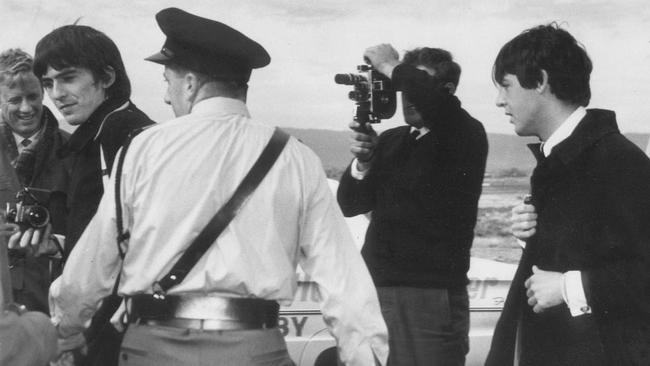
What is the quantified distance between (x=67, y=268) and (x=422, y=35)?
2828 mm

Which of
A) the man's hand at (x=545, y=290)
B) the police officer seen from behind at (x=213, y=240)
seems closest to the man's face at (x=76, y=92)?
the police officer seen from behind at (x=213, y=240)

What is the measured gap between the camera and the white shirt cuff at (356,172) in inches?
153

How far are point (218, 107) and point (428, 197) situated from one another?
45.9 inches

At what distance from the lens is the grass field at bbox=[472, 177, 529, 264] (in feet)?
17.0

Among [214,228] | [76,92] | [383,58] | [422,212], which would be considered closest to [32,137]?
[76,92]

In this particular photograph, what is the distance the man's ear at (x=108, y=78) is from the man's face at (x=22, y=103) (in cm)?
82

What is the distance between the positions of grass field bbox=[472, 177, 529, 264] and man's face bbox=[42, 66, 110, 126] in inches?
86.3

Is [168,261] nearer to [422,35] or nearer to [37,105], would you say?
[37,105]

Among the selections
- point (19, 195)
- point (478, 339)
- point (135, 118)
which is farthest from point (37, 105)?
point (478, 339)

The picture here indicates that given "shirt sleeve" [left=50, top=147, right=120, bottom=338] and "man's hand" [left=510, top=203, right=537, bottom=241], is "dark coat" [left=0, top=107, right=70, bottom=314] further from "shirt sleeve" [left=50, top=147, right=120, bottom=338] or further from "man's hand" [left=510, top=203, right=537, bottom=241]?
"man's hand" [left=510, top=203, right=537, bottom=241]

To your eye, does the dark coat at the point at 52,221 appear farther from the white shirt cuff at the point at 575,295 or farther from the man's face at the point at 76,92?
the white shirt cuff at the point at 575,295

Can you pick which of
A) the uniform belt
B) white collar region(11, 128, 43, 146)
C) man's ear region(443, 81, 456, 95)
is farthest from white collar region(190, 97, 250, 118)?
white collar region(11, 128, 43, 146)

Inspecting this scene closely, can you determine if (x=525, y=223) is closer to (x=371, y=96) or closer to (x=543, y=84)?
(x=543, y=84)

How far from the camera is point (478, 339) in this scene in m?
4.80
